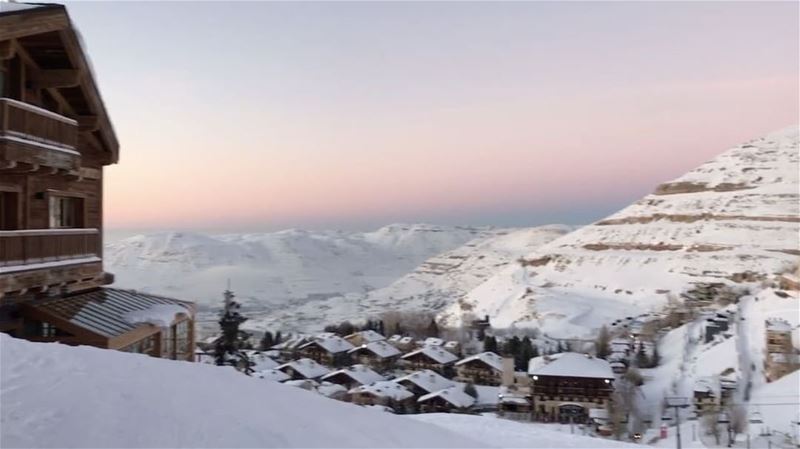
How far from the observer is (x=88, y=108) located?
13.1 meters

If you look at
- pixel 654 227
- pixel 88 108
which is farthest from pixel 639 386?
pixel 654 227

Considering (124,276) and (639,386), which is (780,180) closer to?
(639,386)

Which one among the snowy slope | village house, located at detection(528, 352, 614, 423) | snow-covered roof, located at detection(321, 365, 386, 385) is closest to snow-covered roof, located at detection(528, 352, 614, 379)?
village house, located at detection(528, 352, 614, 423)

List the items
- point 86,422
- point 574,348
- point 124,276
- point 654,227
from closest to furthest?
point 86,422 < point 574,348 < point 654,227 < point 124,276

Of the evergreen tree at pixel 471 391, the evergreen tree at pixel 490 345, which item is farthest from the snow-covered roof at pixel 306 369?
the evergreen tree at pixel 490 345

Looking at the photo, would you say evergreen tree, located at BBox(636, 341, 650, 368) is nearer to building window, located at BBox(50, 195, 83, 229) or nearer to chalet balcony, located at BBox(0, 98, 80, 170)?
building window, located at BBox(50, 195, 83, 229)

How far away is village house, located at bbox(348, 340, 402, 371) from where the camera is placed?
58.7 meters

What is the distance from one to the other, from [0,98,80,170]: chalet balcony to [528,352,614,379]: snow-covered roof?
39.5m

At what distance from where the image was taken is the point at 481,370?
178ft

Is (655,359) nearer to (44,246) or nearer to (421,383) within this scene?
(421,383)

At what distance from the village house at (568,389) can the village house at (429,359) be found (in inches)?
514

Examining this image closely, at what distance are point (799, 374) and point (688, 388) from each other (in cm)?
777

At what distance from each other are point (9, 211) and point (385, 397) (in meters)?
33.1

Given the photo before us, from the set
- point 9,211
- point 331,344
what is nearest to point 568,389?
point 331,344
